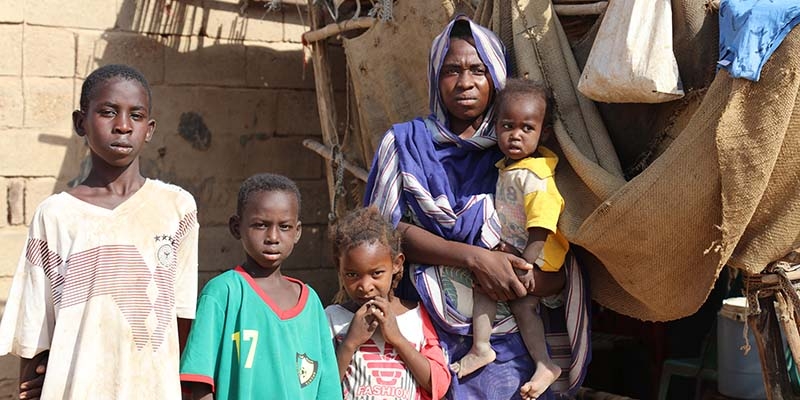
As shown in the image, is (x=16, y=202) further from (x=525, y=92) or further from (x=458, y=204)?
(x=525, y=92)

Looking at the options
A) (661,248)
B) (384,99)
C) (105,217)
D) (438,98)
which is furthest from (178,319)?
(384,99)

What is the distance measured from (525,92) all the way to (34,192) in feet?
8.03

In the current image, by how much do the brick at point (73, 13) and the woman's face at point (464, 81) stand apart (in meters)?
2.11

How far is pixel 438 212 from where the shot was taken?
2.99 metres

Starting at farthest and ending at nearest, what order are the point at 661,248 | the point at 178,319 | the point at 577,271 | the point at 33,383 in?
the point at 577,271 < the point at 661,248 < the point at 178,319 < the point at 33,383

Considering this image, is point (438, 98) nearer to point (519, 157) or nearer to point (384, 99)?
point (519, 157)

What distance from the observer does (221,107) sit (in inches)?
191

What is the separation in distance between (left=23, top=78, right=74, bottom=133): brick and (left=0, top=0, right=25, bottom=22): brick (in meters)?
0.27

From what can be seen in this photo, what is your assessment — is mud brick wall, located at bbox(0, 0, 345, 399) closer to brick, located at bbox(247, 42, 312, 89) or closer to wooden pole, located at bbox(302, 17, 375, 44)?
brick, located at bbox(247, 42, 312, 89)

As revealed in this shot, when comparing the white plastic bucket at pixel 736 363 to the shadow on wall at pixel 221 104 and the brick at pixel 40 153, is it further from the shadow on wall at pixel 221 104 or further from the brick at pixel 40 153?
the brick at pixel 40 153

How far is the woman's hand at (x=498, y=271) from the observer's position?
2.90m

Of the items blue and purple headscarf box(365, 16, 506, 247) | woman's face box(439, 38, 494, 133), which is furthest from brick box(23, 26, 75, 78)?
woman's face box(439, 38, 494, 133)

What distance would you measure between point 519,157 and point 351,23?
1.51 meters

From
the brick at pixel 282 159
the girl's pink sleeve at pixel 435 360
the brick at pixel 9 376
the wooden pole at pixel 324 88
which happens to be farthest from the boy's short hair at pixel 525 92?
the brick at pixel 9 376
